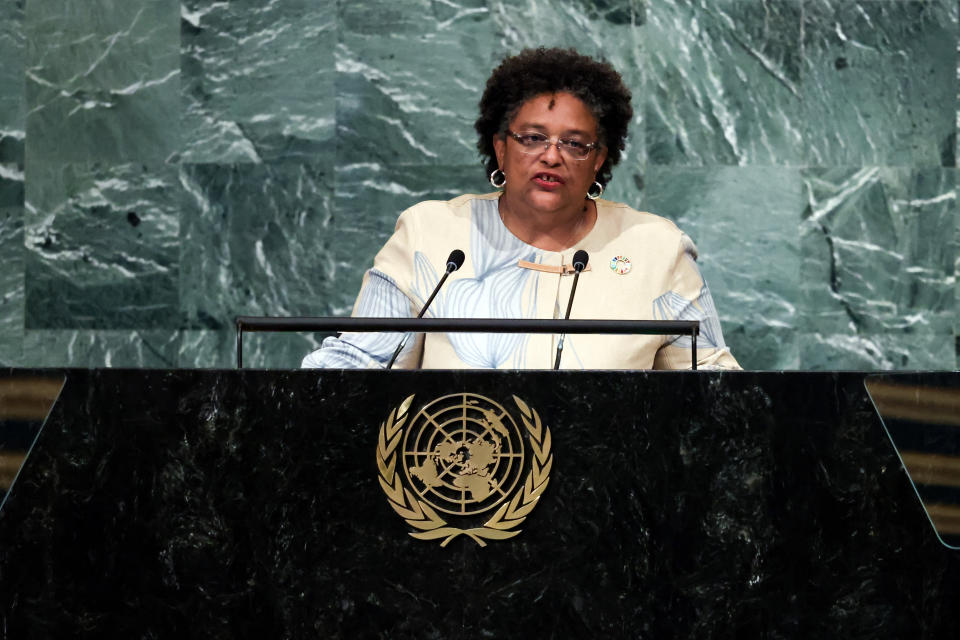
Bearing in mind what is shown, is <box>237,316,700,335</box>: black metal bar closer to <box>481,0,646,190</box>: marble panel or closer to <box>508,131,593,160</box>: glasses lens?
<box>508,131,593,160</box>: glasses lens

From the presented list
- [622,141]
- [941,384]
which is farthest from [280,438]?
[622,141]

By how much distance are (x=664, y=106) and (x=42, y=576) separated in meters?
3.00

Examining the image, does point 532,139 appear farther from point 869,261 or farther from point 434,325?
point 869,261

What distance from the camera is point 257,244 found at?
4090mm

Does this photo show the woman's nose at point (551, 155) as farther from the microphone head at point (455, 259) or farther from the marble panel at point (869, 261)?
the marble panel at point (869, 261)

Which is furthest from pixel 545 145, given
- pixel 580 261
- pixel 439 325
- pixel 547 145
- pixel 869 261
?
pixel 869 261

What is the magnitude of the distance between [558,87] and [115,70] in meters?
2.07

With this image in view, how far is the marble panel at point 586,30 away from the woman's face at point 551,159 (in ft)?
4.41

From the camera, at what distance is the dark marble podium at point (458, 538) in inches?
64.9

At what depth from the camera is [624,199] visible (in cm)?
412

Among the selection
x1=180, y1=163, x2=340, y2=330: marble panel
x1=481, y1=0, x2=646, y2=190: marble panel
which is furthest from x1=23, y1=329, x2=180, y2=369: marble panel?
x1=481, y1=0, x2=646, y2=190: marble panel

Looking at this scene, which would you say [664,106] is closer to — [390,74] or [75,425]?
[390,74]

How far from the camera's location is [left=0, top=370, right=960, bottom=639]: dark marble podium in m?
1.65

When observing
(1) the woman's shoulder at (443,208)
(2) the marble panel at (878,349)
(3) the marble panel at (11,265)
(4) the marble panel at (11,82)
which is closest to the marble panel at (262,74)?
(4) the marble panel at (11,82)
